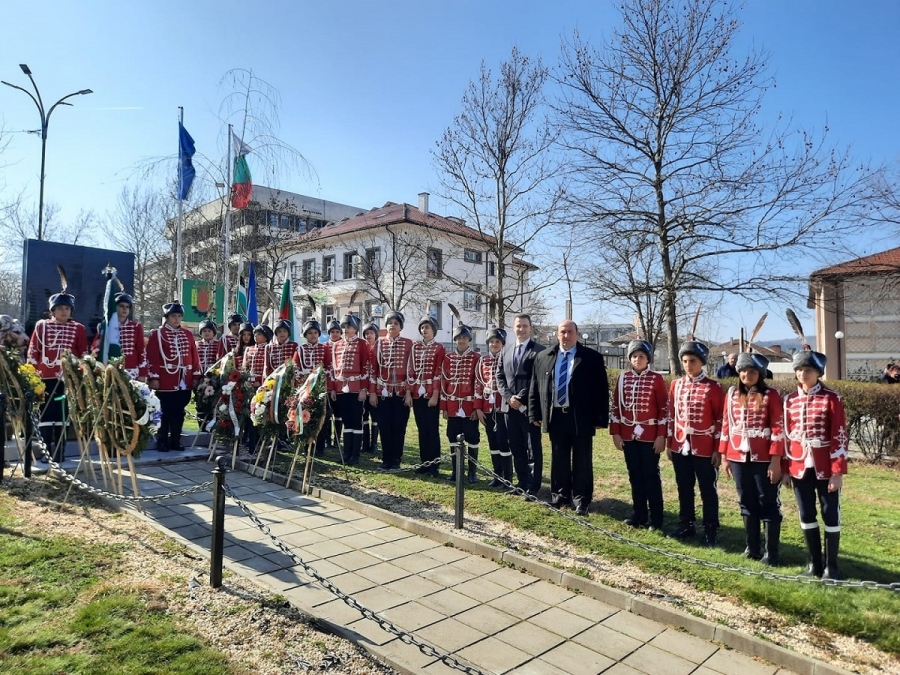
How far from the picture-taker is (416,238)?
115ft

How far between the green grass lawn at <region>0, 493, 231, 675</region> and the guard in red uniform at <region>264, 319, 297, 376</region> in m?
4.65

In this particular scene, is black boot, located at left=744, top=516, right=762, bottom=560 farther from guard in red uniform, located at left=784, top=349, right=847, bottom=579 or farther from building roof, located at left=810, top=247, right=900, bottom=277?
building roof, located at left=810, top=247, right=900, bottom=277

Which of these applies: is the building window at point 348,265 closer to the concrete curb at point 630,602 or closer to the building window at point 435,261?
the building window at point 435,261

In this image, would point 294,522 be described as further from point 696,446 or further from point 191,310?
point 191,310

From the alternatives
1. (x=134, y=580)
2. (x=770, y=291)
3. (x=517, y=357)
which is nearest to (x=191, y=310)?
(x=517, y=357)

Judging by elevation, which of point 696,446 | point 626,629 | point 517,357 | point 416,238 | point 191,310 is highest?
point 416,238

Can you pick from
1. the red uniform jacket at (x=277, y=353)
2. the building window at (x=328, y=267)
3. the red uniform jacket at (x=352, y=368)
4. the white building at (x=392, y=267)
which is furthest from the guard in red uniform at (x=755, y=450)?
the building window at (x=328, y=267)

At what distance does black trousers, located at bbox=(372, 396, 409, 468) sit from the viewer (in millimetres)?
9008

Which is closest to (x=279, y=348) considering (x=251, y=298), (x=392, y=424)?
(x=392, y=424)

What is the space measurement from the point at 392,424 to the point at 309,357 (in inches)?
→ 76.4

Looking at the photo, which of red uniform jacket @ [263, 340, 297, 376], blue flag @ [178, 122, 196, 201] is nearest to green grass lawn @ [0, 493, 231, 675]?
red uniform jacket @ [263, 340, 297, 376]

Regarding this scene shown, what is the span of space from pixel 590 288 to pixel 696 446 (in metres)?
14.2

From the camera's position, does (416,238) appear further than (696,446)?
Yes

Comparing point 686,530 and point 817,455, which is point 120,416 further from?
point 817,455
